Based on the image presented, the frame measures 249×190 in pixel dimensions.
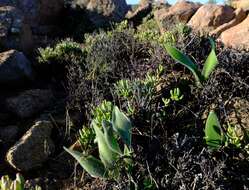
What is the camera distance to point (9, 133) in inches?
175

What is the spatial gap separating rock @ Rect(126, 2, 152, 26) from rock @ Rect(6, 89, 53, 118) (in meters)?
6.29

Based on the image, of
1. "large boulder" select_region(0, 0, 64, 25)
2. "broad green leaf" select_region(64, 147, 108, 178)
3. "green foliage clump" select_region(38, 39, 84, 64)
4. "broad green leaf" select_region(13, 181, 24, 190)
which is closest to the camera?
"broad green leaf" select_region(13, 181, 24, 190)

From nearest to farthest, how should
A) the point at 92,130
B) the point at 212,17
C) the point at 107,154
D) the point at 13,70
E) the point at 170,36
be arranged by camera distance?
the point at 107,154
the point at 92,130
the point at 13,70
the point at 170,36
the point at 212,17

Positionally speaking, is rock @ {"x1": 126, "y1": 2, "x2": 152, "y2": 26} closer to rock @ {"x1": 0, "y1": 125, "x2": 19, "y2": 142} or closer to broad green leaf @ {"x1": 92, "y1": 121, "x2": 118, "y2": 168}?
rock @ {"x1": 0, "y1": 125, "x2": 19, "y2": 142}

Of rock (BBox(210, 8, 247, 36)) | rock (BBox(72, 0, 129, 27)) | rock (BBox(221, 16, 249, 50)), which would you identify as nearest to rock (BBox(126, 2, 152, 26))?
rock (BBox(72, 0, 129, 27))

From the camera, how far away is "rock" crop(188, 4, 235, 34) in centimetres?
834

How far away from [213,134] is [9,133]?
1.99m

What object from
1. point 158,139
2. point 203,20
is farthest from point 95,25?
point 158,139

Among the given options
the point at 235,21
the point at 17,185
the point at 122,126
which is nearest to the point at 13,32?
the point at 235,21

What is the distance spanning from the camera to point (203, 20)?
843 cm

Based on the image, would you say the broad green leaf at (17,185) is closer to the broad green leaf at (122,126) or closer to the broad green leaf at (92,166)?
the broad green leaf at (92,166)

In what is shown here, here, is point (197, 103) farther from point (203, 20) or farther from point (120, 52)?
point (203, 20)

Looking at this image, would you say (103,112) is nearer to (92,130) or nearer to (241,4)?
(92,130)

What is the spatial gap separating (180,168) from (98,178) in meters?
0.68
